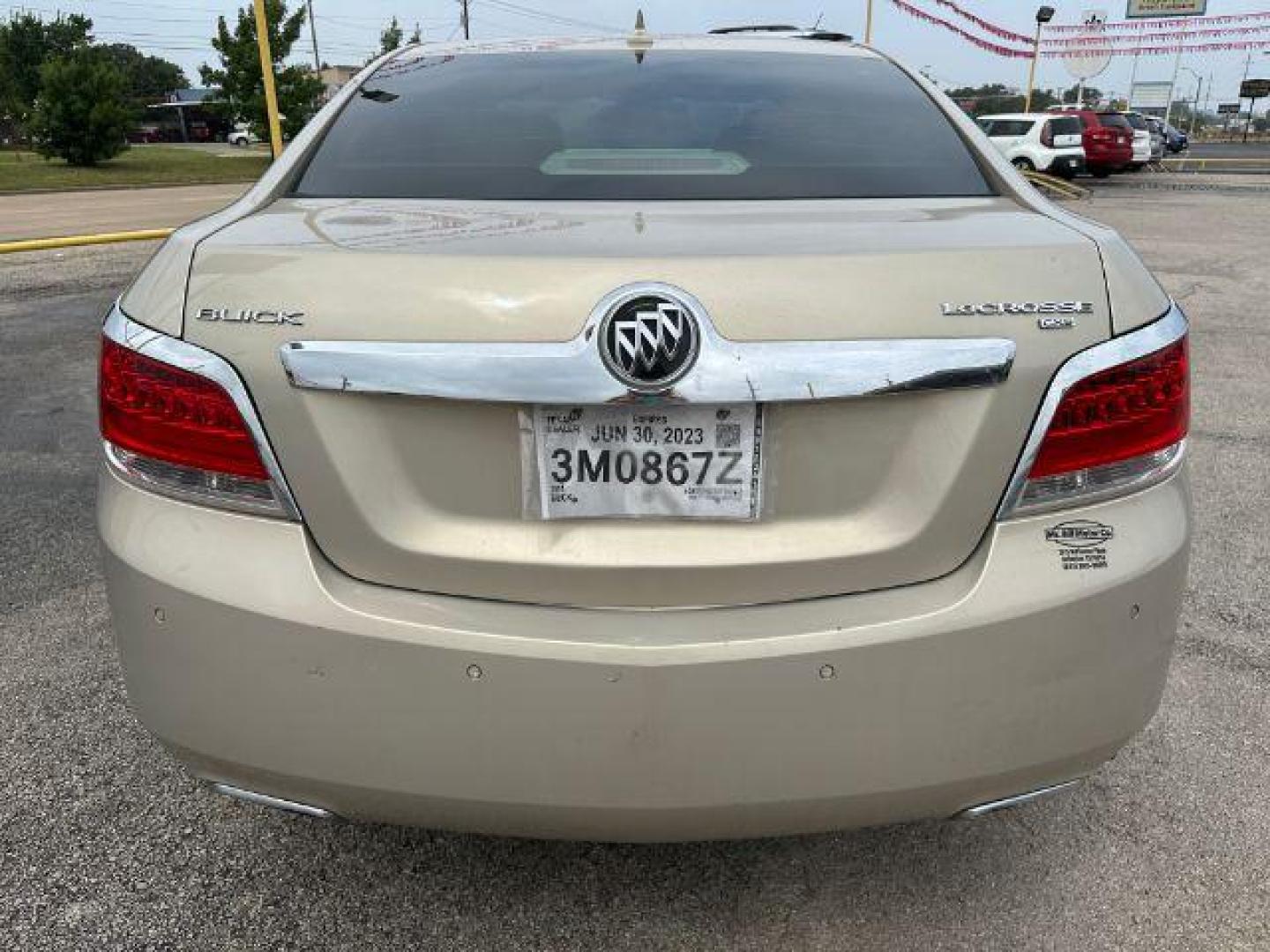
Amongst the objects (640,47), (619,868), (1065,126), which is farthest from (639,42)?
(1065,126)

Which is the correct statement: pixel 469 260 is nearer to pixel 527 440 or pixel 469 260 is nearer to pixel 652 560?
pixel 527 440

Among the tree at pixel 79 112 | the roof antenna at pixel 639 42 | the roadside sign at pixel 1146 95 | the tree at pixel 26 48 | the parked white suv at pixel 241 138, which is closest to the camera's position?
the roof antenna at pixel 639 42

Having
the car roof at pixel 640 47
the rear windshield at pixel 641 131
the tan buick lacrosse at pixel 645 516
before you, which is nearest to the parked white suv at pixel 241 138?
the car roof at pixel 640 47

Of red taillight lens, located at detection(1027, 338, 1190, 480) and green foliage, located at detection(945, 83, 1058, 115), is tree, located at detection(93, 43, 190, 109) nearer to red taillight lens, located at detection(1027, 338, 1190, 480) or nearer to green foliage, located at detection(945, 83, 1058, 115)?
green foliage, located at detection(945, 83, 1058, 115)

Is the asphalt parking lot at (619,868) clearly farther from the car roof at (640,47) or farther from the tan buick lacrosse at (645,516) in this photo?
the car roof at (640,47)

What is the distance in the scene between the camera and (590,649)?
1494 mm

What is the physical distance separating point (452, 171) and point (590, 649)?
108 cm

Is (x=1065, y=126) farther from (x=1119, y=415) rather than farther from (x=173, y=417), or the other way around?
(x=173, y=417)

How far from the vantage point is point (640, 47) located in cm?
272

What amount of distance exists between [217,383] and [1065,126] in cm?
2883

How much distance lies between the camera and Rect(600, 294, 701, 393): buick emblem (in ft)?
4.65

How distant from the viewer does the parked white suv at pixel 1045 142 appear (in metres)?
25.4

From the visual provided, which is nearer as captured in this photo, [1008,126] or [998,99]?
[1008,126]

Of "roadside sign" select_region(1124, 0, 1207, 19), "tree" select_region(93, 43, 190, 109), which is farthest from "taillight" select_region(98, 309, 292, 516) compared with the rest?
"tree" select_region(93, 43, 190, 109)
